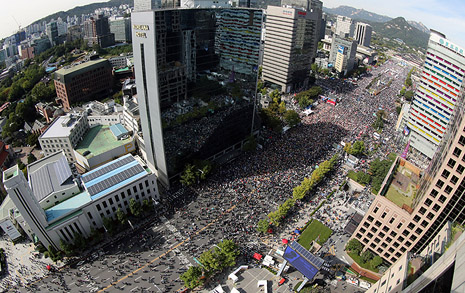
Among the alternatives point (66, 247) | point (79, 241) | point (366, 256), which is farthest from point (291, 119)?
point (66, 247)

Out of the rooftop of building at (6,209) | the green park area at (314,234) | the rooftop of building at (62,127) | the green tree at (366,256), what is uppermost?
the rooftop of building at (62,127)

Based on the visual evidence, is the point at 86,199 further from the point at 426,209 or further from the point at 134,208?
the point at 426,209

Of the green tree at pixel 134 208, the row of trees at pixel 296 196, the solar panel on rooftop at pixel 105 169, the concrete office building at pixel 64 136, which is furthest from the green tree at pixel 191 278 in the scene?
the concrete office building at pixel 64 136

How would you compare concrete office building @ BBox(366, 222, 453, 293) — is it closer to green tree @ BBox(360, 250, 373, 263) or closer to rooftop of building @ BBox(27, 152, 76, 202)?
green tree @ BBox(360, 250, 373, 263)

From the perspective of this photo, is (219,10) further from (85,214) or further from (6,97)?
(6,97)

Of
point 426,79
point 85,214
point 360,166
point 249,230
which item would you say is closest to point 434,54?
point 426,79

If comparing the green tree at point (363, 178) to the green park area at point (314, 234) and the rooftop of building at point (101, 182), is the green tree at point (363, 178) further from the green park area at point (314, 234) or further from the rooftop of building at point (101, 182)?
the rooftop of building at point (101, 182)

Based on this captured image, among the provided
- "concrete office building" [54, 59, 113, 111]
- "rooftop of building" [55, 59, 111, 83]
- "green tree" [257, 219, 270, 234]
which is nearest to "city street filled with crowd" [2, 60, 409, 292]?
"green tree" [257, 219, 270, 234]

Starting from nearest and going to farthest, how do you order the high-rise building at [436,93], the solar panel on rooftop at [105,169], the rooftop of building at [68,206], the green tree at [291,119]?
the rooftop of building at [68,206] < the solar panel on rooftop at [105,169] < the high-rise building at [436,93] < the green tree at [291,119]
